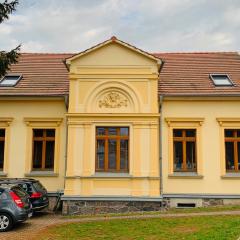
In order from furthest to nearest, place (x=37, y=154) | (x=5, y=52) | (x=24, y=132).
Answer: (x=37, y=154)
(x=24, y=132)
(x=5, y=52)

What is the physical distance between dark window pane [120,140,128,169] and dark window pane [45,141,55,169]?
3575mm

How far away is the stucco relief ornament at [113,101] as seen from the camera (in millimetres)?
17484

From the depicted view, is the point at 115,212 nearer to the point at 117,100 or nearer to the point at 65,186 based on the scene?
the point at 65,186

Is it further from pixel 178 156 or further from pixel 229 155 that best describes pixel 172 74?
pixel 229 155

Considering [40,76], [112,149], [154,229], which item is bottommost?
[154,229]

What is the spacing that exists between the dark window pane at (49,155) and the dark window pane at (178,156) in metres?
5.57

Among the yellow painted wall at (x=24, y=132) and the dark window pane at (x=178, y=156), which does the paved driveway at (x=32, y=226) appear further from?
the dark window pane at (x=178, y=156)

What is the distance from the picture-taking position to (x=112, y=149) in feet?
56.5

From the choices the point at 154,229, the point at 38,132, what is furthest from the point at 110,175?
the point at 154,229

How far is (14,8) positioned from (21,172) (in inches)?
305

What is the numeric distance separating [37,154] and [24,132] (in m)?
1.17

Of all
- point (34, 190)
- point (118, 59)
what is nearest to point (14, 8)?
point (118, 59)

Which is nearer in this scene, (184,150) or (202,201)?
(202,201)

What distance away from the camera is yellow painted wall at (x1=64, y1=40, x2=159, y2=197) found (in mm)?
16766
